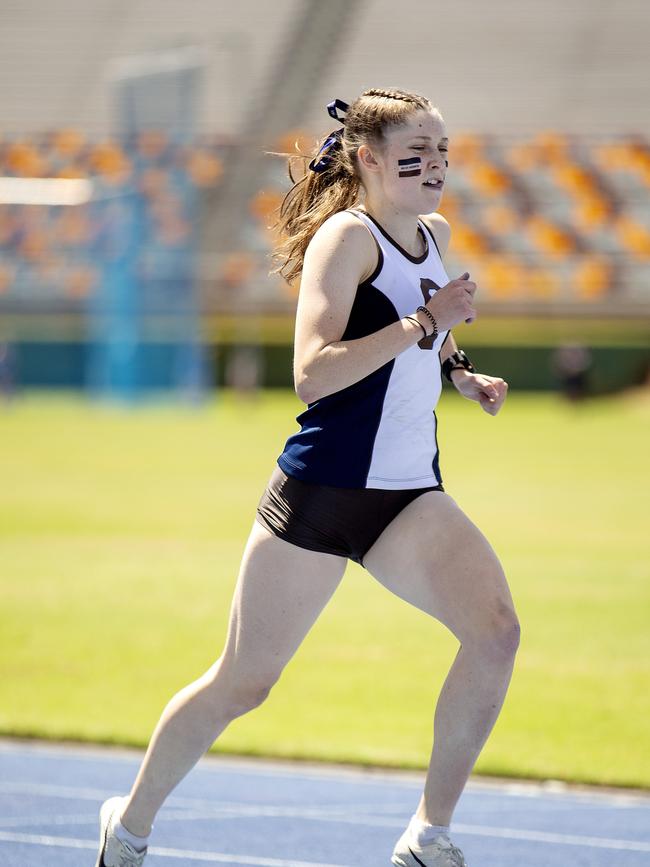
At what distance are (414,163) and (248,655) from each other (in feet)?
4.08

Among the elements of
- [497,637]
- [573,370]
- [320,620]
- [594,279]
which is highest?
[497,637]

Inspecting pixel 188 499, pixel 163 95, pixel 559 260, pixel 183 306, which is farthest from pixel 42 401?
pixel 188 499

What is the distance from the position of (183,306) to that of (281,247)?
2238 centimetres

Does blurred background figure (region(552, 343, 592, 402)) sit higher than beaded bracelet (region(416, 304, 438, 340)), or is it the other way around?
beaded bracelet (region(416, 304, 438, 340))

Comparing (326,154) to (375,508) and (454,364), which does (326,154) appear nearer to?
(454,364)

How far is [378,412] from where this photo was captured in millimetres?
3383

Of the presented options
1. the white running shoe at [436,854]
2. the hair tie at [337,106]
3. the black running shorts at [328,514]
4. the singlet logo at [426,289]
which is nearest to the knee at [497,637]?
the black running shorts at [328,514]

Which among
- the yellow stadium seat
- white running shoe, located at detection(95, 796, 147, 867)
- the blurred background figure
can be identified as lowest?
the blurred background figure

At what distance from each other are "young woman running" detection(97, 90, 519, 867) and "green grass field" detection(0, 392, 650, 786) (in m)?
2.36

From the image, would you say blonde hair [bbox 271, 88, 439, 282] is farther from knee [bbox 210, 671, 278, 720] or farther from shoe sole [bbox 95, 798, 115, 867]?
shoe sole [bbox 95, 798, 115, 867]

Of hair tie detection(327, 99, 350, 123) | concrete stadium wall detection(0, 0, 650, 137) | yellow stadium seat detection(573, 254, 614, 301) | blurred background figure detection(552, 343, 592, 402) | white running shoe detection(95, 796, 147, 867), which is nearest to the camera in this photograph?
white running shoe detection(95, 796, 147, 867)

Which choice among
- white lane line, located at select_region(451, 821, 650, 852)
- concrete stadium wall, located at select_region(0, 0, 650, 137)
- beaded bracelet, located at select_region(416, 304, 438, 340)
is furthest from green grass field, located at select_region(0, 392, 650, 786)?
concrete stadium wall, located at select_region(0, 0, 650, 137)

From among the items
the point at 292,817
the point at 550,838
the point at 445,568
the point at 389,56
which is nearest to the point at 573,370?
the point at 389,56

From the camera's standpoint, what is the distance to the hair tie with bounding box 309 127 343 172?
3574mm
